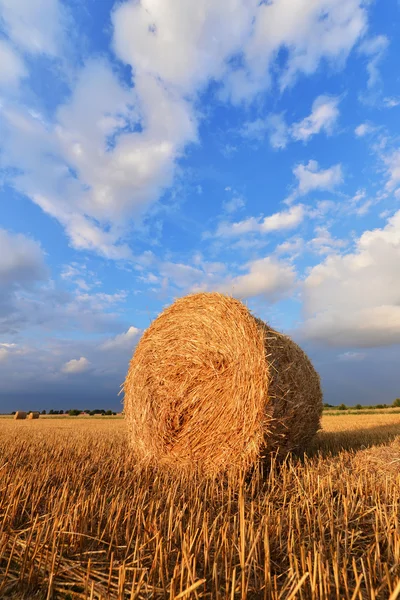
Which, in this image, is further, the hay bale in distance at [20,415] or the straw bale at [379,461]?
the hay bale in distance at [20,415]

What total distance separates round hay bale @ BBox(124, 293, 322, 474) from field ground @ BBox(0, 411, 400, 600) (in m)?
0.47

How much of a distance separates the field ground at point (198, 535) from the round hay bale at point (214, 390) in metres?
0.47

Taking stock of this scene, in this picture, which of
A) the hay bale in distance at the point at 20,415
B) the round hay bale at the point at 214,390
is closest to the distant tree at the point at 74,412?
the hay bale in distance at the point at 20,415

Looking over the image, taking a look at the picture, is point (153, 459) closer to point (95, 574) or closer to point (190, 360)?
→ point (190, 360)

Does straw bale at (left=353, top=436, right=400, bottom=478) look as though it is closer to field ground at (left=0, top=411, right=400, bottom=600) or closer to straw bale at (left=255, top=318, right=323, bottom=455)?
field ground at (left=0, top=411, right=400, bottom=600)

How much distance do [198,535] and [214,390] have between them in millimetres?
2867

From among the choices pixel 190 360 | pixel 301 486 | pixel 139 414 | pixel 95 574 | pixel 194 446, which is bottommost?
pixel 95 574

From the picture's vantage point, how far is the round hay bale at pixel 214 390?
17.3 ft

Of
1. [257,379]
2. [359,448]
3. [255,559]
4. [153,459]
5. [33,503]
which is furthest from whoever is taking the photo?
[359,448]

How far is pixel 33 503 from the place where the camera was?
390cm

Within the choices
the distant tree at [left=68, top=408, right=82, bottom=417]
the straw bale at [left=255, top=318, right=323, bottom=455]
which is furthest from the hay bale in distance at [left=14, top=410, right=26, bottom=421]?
the straw bale at [left=255, top=318, right=323, bottom=455]

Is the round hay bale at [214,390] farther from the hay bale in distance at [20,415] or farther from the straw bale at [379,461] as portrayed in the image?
the hay bale in distance at [20,415]

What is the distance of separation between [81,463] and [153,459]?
102cm

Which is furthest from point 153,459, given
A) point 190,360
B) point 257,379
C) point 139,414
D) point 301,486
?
point 301,486
